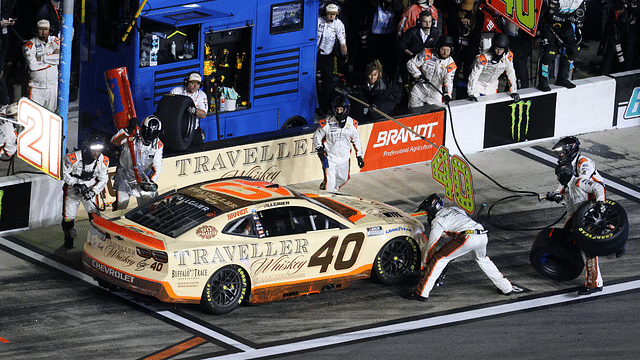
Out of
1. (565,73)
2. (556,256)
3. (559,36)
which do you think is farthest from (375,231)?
(559,36)

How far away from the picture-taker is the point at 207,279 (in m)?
12.5

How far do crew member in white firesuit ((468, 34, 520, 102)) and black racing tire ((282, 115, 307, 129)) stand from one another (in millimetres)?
3089

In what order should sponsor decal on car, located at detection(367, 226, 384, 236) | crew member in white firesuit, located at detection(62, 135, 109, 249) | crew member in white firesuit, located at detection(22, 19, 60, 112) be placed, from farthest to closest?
crew member in white firesuit, located at detection(22, 19, 60, 112), crew member in white firesuit, located at detection(62, 135, 109, 249), sponsor decal on car, located at detection(367, 226, 384, 236)

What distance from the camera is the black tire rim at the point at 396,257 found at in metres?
13.9

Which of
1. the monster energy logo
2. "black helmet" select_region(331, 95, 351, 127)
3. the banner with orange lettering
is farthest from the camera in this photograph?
the monster energy logo

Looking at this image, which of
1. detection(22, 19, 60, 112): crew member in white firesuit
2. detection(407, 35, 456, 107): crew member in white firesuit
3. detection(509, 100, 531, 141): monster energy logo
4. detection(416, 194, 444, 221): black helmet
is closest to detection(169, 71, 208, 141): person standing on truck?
detection(22, 19, 60, 112): crew member in white firesuit

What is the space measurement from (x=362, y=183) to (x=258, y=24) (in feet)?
10.5

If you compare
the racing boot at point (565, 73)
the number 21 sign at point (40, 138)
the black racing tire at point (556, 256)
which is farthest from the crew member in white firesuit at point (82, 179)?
the racing boot at point (565, 73)

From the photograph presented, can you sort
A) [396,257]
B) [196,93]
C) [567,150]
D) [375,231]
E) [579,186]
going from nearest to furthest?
[375,231] < [396,257] < [579,186] < [567,150] < [196,93]

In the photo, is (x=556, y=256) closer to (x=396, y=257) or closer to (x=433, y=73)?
(x=396, y=257)

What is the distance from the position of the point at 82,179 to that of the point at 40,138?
4.92 ft

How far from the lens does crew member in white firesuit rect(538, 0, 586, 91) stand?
65.1 feet

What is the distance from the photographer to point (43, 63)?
702 inches

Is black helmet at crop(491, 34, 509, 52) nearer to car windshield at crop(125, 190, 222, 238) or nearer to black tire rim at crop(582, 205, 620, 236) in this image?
black tire rim at crop(582, 205, 620, 236)
